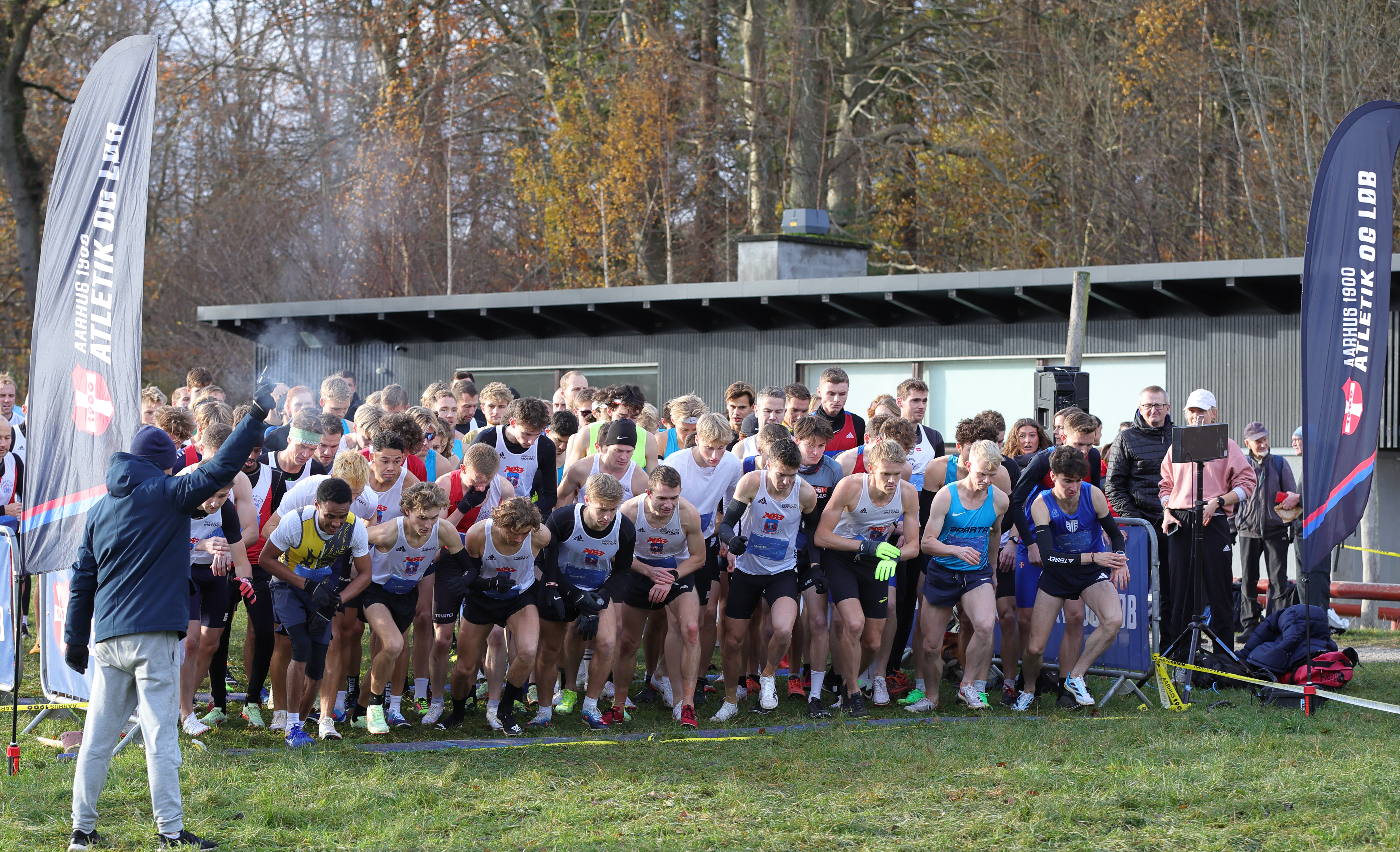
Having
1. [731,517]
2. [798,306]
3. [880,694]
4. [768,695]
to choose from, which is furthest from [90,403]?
[798,306]

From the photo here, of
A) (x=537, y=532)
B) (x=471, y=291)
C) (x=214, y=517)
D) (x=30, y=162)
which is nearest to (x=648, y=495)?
(x=537, y=532)

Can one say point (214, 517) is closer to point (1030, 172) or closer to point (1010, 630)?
point (1010, 630)

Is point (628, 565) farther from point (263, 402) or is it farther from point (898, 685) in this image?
point (263, 402)

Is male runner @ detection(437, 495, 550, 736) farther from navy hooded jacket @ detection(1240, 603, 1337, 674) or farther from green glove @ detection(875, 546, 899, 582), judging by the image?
navy hooded jacket @ detection(1240, 603, 1337, 674)

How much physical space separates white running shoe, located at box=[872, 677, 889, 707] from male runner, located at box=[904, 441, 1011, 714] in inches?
7.4

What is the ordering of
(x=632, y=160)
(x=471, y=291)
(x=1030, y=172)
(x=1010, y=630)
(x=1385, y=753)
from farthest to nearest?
(x=471, y=291) < (x=632, y=160) < (x=1030, y=172) < (x=1010, y=630) < (x=1385, y=753)

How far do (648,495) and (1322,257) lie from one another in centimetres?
420

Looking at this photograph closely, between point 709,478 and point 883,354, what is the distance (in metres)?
9.09

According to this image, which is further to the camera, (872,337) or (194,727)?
(872,337)

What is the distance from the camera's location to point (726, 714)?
7.86 meters

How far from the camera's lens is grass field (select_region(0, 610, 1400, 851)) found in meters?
5.43

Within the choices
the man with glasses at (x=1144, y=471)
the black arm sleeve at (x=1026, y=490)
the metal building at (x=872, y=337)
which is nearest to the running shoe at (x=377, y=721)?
→ the black arm sleeve at (x=1026, y=490)

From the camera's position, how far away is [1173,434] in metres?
8.56

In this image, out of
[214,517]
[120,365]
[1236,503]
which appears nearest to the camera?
[120,365]
